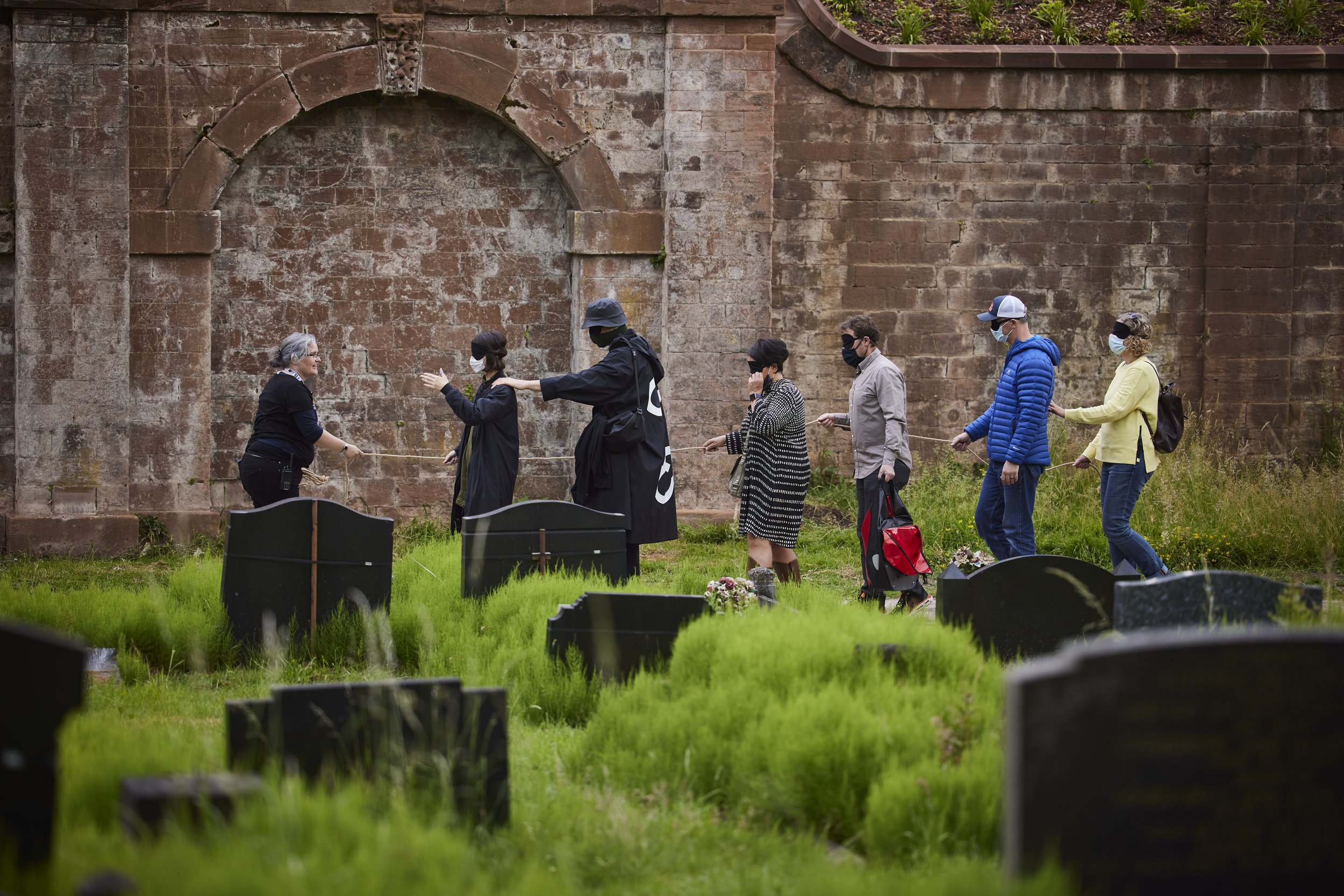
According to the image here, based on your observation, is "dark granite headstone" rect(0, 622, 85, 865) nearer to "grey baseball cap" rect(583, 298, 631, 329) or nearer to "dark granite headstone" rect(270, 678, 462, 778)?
"dark granite headstone" rect(270, 678, 462, 778)

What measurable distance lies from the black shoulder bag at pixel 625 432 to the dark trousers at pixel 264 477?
6.28ft

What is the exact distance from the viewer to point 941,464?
11.4 metres

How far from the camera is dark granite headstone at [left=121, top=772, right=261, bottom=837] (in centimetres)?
287

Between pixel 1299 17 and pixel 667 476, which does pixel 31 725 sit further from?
pixel 1299 17

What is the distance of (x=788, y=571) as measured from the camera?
766cm

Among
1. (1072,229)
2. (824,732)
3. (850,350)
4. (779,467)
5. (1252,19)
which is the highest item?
(1252,19)

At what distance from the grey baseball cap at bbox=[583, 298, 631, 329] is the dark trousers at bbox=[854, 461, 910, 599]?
1.78m

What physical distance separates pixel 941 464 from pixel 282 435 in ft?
20.4

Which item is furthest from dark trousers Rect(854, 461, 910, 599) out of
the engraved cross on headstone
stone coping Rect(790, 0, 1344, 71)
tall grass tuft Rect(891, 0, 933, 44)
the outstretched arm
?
tall grass tuft Rect(891, 0, 933, 44)

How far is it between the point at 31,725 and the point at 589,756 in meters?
1.96

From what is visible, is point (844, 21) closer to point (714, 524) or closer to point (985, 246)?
point (985, 246)

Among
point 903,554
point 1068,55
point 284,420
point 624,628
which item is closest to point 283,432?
point 284,420

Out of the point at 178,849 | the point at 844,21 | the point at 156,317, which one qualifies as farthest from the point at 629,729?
the point at 844,21

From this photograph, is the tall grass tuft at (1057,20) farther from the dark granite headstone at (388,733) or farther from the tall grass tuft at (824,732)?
the dark granite headstone at (388,733)
